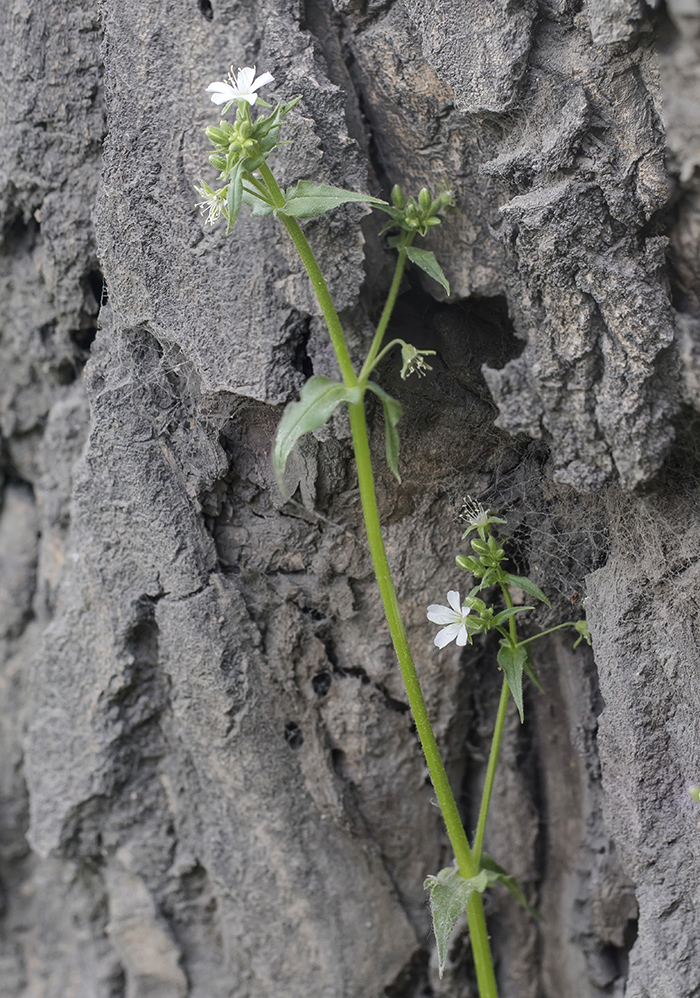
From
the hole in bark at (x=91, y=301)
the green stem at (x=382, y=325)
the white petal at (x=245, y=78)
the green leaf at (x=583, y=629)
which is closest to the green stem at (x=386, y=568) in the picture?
the green stem at (x=382, y=325)

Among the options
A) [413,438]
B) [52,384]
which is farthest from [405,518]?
[52,384]

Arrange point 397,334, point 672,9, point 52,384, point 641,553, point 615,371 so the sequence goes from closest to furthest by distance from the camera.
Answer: point 672,9, point 615,371, point 641,553, point 397,334, point 52,384

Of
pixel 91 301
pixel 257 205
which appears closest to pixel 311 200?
pixel 257 205

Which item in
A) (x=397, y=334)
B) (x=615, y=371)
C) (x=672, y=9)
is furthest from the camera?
(x=397, y=334)

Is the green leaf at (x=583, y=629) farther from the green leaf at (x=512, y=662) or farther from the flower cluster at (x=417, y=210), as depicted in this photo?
the flower cluster at (x=417, y=210)

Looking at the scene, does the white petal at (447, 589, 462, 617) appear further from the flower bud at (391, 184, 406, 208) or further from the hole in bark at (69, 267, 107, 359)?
the hole in bark at (69, 267, 107, 359)

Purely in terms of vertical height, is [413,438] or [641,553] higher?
[413,438]

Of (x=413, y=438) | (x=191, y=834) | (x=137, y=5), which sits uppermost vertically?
(x=137, y=5)

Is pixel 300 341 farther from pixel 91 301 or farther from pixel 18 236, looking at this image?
pixel 18 236

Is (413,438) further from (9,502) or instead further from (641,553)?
(9,502)
